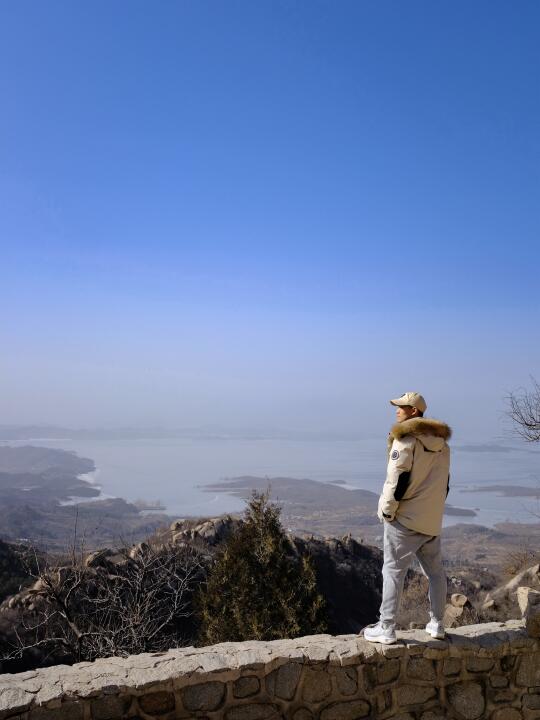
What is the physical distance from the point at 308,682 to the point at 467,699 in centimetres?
145

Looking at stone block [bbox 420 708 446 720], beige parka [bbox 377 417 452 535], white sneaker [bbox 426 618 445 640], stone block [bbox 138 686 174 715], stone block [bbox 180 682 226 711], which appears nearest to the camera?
stone block [bbox 138 686 174 715]

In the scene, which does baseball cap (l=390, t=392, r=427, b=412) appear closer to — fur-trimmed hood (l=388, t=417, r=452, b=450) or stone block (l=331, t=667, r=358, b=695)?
fur-trimmed hood (l=388, t=417, r=452, b=450)

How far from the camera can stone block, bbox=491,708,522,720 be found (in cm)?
484

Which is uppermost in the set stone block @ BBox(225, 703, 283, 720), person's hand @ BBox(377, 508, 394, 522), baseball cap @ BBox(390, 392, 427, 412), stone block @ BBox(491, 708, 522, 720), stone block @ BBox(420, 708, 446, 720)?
baseball cap @ BBox(390, 392, 427, 412)

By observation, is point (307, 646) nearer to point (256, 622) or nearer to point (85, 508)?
point (256, 622)

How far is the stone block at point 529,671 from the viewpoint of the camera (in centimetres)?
498

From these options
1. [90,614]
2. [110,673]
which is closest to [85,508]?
[90,614]

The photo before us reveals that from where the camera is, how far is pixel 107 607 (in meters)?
10.8

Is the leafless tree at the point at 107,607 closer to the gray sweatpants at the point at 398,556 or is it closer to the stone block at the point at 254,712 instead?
the stone block at the point at 254,712

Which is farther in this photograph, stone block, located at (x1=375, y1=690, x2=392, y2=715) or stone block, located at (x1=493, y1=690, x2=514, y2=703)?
stone block, located at (x1=493, y1=690, x2=514, y2=703)

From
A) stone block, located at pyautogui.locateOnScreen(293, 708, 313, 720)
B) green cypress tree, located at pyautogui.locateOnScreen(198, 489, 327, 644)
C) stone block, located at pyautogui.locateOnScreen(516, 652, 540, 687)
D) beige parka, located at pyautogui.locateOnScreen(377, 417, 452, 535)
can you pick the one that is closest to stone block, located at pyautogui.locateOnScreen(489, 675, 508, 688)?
stone block, located at pyautogui.locateOnScreen(516, 652, 540, 687)

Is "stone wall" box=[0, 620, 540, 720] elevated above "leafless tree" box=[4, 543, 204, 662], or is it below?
above

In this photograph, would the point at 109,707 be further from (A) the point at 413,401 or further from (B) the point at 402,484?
(A) the point at 413,401

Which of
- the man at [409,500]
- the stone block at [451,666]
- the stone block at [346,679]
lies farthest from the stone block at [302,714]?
the stone block at [451,666]
